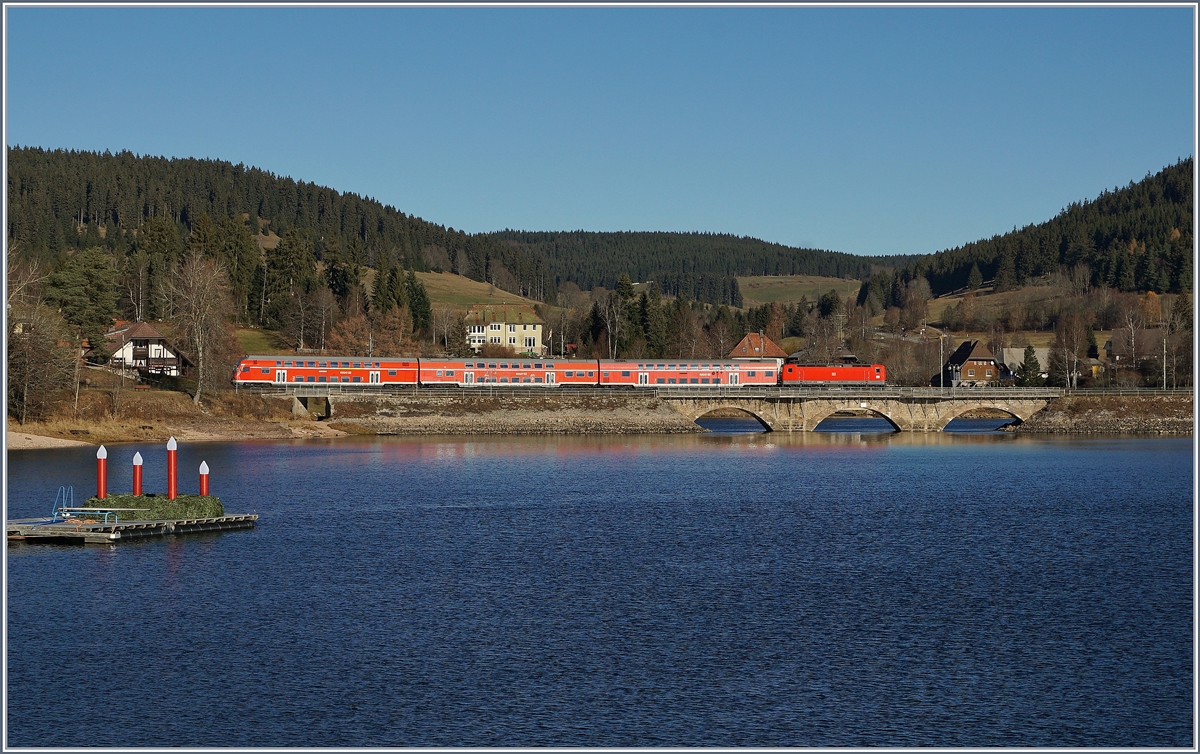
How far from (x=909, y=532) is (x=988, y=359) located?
117m

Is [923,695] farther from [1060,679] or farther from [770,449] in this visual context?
[770,449]

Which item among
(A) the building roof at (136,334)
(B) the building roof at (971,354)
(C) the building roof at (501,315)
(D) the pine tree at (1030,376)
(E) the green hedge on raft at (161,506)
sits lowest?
(E) the green hedge on raft at (161,506)

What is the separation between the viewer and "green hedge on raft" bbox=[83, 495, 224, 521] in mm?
38562

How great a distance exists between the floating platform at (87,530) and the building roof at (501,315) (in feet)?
456

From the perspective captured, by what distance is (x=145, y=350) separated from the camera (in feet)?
350

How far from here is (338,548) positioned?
36.7m

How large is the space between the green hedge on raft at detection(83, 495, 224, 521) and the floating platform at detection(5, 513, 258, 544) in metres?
0.45

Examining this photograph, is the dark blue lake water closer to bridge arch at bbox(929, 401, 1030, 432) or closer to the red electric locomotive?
bridge arch at bbox(929, 401, 1030, 432)

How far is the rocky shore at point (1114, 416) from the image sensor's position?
95188mm

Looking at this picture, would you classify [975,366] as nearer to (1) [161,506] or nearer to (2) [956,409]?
(2) [956,409]

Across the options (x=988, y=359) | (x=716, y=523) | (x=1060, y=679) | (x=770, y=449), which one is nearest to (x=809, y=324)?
(x=988, y=359)

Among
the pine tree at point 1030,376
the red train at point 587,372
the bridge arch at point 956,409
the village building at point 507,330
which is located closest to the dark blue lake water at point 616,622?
the bridge arch at point 956,409

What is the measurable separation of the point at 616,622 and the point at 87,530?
18.9 m

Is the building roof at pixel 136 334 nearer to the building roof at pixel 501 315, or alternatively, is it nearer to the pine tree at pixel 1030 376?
the building roof at pixel 501 315
